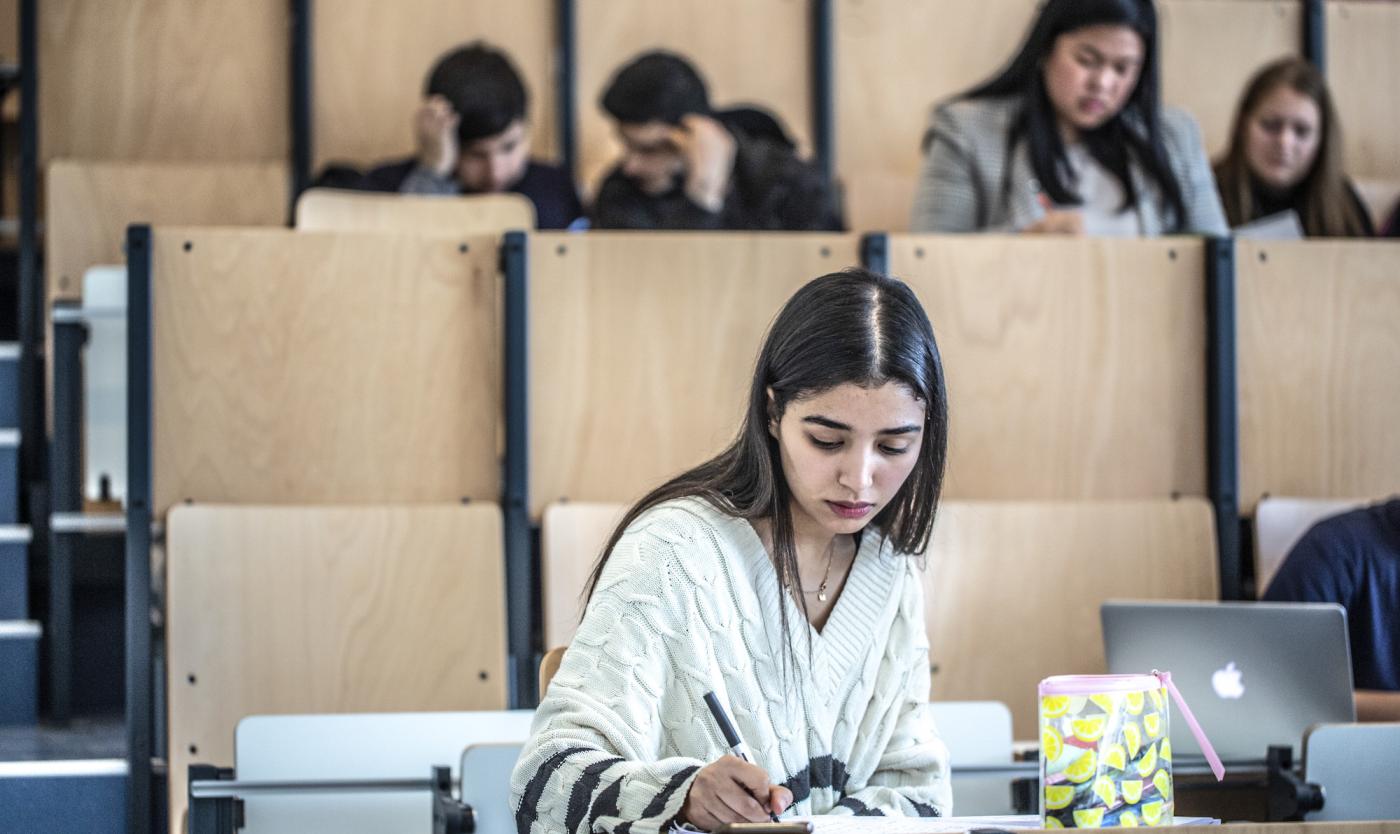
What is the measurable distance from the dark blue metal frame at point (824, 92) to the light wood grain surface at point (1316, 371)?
1852mm

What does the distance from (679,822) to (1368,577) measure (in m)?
1.55

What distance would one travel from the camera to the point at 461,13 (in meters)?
4.70

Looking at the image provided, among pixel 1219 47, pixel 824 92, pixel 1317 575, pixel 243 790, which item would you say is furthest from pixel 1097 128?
pixel 243 790

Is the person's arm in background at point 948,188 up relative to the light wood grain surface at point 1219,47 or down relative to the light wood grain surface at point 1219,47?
down

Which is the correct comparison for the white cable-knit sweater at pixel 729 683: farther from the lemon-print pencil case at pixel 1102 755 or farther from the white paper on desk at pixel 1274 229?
the white paper on desk at pixel 1274 229

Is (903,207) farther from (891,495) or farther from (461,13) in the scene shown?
(891,495)

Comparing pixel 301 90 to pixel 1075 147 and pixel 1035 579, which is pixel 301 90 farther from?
pixel 1035 579

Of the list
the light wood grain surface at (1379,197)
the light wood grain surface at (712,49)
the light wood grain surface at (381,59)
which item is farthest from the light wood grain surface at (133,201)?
the light wood grain surface at (1379,197)

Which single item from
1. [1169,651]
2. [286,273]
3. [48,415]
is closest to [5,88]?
[48,415]

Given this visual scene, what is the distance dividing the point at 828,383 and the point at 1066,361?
1.39 meters

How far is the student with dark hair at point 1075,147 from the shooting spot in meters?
3.40

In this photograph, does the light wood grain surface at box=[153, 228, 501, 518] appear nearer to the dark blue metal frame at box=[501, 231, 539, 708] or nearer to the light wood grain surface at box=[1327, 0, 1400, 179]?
the dark blue metal frame at box=[501, 231, 539, 708]

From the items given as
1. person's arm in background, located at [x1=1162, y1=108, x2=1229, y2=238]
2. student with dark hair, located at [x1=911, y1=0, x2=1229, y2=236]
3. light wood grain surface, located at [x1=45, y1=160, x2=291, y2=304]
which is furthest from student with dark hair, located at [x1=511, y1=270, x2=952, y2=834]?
light wood grain surface, located at [x1=45, y1=160, x2=291, y2=304]

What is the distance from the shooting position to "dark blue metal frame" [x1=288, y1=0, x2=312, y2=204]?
4551mm
